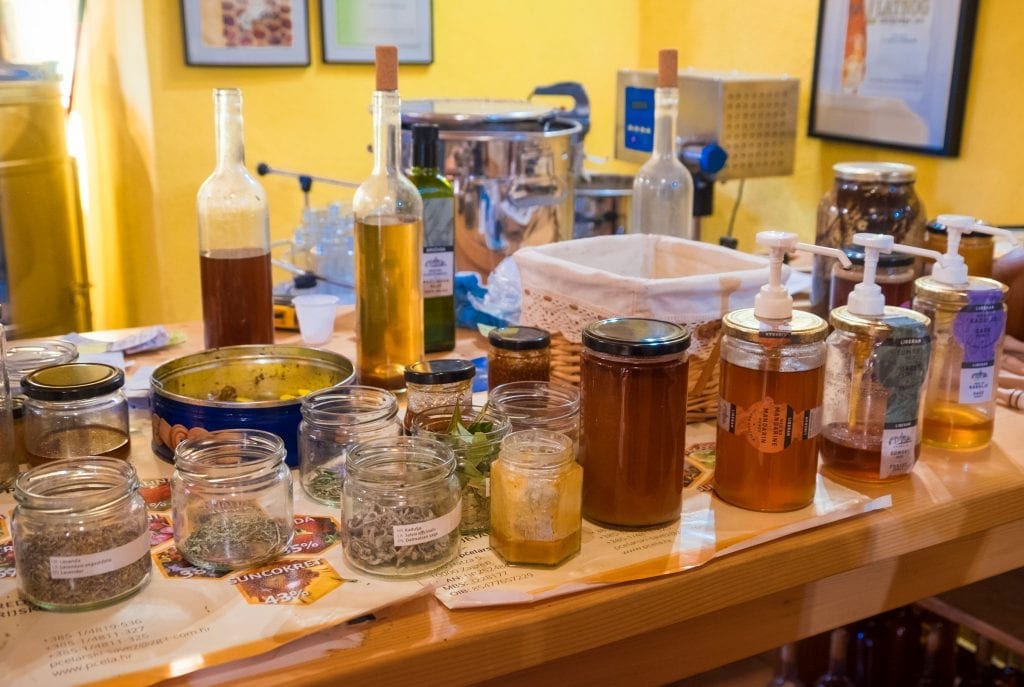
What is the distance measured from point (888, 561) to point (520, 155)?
880 mm

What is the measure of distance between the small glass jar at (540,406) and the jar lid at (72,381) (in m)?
0.35

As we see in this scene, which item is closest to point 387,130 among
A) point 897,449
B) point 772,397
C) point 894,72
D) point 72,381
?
point 72,381

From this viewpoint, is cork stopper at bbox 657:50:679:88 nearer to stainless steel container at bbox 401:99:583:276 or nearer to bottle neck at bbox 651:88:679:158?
bottle neck at bbox 651:88:679:158

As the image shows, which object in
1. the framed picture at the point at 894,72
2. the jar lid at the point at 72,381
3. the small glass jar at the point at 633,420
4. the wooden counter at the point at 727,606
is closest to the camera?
the wooden counter at the point at 727,606

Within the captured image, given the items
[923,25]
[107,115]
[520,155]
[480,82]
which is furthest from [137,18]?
[923,25]

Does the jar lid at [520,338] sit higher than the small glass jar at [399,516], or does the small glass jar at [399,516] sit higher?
the jar lid at [520,338]

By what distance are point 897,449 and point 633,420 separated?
30 centimetres

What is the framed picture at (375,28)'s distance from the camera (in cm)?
279

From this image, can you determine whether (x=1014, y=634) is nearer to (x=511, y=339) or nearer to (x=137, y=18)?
(x=511, y=339)

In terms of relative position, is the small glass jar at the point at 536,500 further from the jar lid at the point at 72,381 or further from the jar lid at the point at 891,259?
the jar lid at the point at 891,259

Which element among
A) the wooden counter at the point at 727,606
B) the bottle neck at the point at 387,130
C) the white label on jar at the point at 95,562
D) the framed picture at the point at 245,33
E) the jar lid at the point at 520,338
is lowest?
the wooden counter at the point at 727,606

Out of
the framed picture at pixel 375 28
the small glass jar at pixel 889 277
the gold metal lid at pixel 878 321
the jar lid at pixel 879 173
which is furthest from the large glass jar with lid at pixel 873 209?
the framed picture at pixel 375 28

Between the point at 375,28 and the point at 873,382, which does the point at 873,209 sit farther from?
the point at 375,28

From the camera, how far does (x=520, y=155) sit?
159cm
